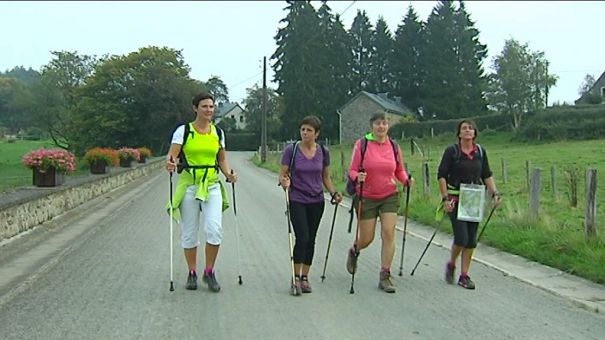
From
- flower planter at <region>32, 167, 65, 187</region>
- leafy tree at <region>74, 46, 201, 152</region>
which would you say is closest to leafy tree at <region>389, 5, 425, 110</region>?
leafy tree at <region>74, 46, 201, 152</region>

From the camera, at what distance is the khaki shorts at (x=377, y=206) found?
7762 millimetres

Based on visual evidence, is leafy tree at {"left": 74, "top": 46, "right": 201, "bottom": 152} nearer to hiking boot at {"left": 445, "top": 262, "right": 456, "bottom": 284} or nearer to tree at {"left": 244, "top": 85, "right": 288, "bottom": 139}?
tree at {"left": 244, "top": 85, "right": 288, "bottom": 139}

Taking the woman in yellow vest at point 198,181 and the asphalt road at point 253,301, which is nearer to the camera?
the asphalt road at point 253,301

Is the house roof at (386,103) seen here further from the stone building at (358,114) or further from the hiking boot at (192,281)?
the hiking boot at (192,281)

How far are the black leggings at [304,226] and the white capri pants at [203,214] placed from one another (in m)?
0.78

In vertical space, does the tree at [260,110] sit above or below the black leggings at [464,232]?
above

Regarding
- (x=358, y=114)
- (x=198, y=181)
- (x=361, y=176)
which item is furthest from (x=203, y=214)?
(x=358, y=114)

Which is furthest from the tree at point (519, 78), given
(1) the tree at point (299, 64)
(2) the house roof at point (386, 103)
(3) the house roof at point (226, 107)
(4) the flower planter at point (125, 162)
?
(3) the house roof at point (226, 107)

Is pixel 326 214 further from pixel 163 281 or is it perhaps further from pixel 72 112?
pixel 72 112

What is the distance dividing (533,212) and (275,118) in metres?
81.1

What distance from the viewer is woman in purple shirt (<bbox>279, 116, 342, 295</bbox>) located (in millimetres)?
7398

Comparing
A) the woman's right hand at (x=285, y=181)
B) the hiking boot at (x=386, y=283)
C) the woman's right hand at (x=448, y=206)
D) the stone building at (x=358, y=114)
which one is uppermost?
the stone building at (x=358, y=114)

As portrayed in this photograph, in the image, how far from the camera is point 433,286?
7.96 m

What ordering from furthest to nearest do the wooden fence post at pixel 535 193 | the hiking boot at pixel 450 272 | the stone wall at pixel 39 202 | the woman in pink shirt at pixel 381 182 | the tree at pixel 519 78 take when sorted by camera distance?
the tree at pixel 519 78, the wooden fence post at pixel 535 193, the stone wall at pixel 39 202, the hiking boot at pixel 450 272, the woman in pink shirt at pixel 381 182
